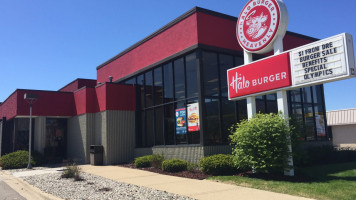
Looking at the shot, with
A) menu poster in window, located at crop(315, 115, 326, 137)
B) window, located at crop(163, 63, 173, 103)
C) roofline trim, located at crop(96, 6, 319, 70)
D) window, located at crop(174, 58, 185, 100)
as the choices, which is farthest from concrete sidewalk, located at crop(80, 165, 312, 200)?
menu poster in window, located at crop(315, 115, 326, 137)

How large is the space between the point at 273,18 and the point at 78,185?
10222 mm

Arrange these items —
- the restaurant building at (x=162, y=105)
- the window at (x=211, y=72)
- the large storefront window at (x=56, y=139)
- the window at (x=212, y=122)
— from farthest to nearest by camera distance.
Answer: the large storefront window at (x=56, y=139) < the window at (x=211, y=72) < the restaurant building at (x=162, y=105) < the window at (x=212, y=122)

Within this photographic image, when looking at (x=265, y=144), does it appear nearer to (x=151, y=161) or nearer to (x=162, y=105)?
(x=151, y=161)

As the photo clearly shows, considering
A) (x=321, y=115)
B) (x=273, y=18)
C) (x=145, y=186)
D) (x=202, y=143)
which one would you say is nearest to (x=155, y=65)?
(x=202, y=143)

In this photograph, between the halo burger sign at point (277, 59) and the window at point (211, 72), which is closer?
the halo burger sign at point (277, 59)

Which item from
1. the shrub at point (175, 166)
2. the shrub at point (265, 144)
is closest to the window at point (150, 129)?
the shrub at point (175, 166)

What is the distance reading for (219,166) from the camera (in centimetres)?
1273

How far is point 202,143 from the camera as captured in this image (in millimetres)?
14602

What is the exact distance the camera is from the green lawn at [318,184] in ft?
28.9

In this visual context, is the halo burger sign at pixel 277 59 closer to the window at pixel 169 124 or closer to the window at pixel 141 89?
the window at pixel 169 124

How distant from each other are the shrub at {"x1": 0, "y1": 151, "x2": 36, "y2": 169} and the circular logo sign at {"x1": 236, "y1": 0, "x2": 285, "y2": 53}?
16067 mm

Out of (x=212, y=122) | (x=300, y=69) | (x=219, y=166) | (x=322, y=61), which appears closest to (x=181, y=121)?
(x=212, y=122)

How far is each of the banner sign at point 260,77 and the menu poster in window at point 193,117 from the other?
1.99 meters

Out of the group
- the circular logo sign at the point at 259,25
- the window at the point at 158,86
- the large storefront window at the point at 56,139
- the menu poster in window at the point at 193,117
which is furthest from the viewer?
the large storefront window at the point at 56,139
